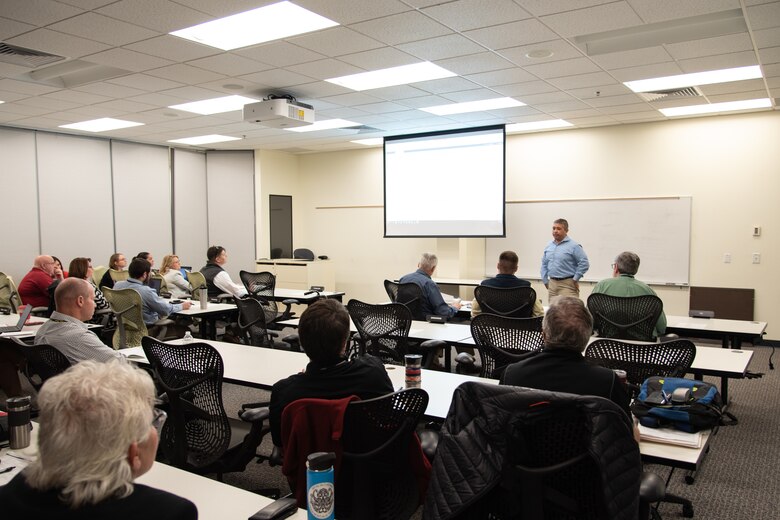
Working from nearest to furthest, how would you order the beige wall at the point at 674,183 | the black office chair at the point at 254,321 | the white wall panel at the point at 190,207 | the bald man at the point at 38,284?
the black office chair at the point at 254,321 → the bald man at the point at 38,284 → the beige wall at the point at 674,183 → the white wall panel at the point at 190,207

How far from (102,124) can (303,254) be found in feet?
13.3

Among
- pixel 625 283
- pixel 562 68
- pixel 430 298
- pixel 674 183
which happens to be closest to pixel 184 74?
pixel 430 298

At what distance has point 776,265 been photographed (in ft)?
24.6

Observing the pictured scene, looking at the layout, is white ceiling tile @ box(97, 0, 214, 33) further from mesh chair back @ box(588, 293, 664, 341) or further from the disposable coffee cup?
mesh chair back @ box(588, 293, 664, 341)

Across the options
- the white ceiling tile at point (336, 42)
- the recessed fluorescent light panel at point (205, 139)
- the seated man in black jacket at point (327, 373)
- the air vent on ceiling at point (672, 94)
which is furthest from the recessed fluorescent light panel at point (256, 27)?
the recessed fluorescent light panel at point (205, 139)

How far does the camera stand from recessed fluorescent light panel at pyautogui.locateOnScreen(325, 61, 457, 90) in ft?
18.4

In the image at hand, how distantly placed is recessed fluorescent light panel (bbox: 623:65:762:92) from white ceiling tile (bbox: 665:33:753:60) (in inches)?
27.4

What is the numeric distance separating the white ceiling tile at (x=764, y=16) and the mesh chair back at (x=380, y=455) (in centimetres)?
381

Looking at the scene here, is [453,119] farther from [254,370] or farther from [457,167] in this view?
[254,370]

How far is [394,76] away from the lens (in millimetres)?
5918

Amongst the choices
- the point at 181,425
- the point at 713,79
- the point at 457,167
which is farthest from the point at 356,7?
the point at 457,167

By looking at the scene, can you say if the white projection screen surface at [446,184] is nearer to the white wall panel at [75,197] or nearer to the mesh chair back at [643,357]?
the white wall panel at [75,197]

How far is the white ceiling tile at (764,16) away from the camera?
13.2ft

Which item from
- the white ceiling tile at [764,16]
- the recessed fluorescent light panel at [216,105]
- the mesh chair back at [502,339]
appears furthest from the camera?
the recessed fluorescent light panel at [216,105]
